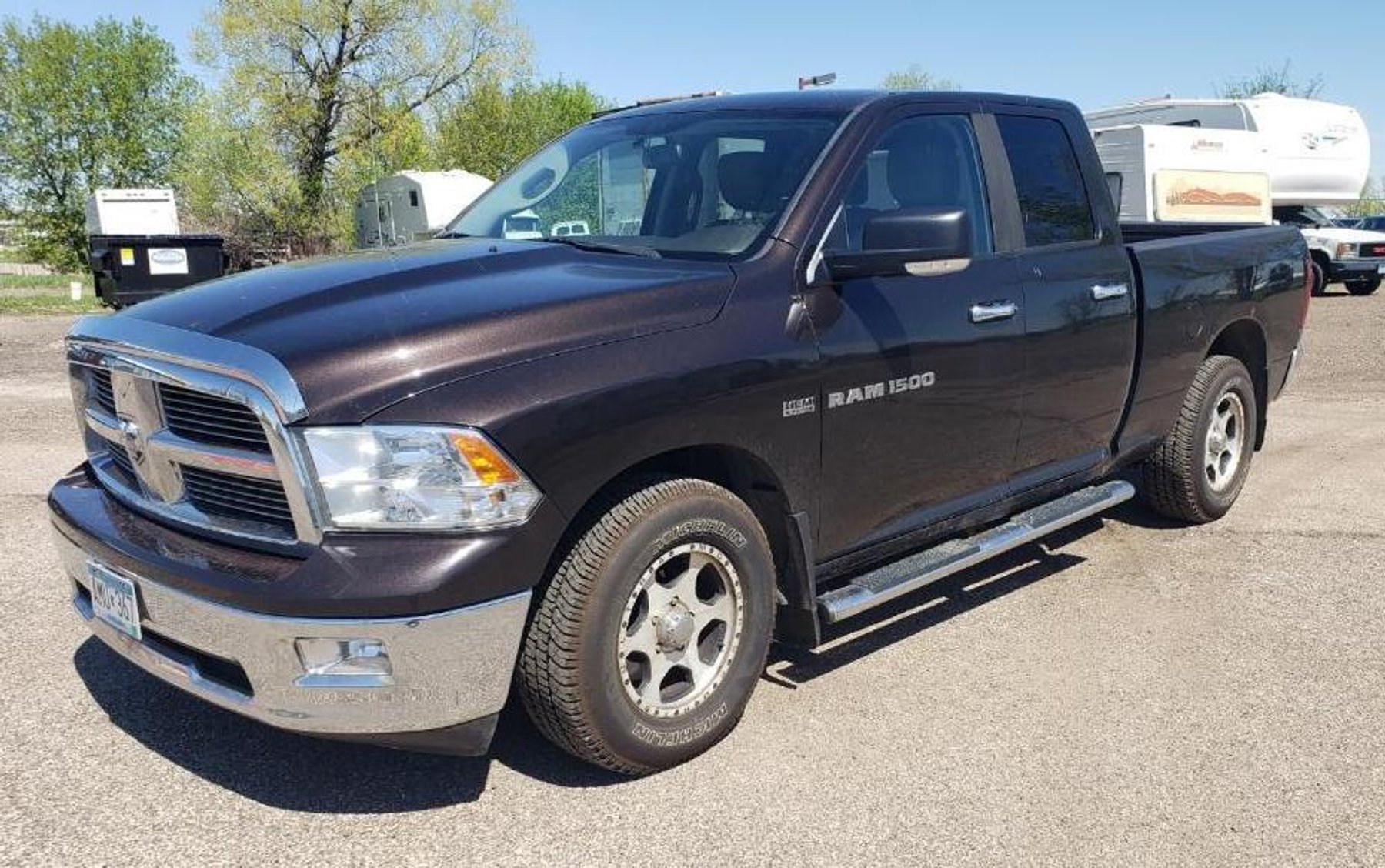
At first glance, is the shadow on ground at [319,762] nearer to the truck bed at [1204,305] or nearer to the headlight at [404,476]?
the headlight at [404,476]

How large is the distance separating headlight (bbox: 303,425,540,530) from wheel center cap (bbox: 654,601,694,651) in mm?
711

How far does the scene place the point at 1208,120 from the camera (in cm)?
1938

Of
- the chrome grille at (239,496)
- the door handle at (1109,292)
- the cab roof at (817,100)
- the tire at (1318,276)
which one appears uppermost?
the cab roof at (817,100)

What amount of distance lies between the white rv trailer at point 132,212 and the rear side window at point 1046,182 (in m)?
21.3

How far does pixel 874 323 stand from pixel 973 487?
3.12ft

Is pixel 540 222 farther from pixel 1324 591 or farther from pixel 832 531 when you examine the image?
pixel 1324 591

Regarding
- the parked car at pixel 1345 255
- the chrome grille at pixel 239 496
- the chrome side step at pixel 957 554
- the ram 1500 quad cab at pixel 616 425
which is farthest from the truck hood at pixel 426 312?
the parked car at pixel 1345 255

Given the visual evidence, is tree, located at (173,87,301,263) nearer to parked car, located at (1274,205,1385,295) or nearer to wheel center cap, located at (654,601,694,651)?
parked car, located at (1274,205,1385,295)

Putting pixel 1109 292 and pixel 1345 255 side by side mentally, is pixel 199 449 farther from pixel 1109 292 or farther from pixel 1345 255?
pixel 1345 255

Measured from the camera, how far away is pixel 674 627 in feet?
10.7

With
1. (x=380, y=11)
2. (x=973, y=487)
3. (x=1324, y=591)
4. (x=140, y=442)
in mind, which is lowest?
(x=1324, y=591)

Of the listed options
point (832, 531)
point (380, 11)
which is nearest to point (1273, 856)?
point (832, 531)

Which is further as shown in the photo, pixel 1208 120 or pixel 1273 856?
pixel 1208 120

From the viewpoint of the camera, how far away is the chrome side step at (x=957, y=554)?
146 inches
